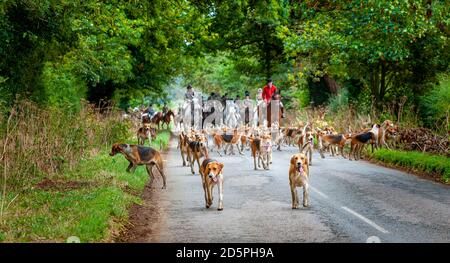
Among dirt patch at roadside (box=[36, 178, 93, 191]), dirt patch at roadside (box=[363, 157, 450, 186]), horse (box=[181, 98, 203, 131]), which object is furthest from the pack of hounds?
horse (box=[181, 98, 203, 131])

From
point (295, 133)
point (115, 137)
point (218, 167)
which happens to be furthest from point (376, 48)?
point (218, 167)

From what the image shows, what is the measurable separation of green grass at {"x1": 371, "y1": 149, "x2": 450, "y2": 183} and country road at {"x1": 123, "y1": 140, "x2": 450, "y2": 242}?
787 mm

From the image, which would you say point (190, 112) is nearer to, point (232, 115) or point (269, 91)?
point (232, 115)

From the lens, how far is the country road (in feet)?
34.4

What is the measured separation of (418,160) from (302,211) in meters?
9.02

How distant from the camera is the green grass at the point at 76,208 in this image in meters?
9.52

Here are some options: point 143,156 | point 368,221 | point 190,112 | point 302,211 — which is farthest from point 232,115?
point 368,221

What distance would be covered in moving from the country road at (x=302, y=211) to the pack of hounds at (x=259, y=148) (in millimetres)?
589

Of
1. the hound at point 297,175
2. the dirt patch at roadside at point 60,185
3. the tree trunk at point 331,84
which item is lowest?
the dirt patch at roadside at point 60,185

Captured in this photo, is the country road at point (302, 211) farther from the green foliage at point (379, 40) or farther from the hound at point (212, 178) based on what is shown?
the green foliage at point (379, 40)

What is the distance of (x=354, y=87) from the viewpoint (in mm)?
38188

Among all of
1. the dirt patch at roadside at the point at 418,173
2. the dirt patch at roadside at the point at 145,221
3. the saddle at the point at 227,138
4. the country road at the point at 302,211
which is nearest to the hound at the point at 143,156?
the country road at the point at 302,211

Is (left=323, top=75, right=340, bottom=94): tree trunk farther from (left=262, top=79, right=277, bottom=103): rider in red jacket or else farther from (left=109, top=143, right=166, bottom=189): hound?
(left=109, top=143, right=166, bottom=189): hound
